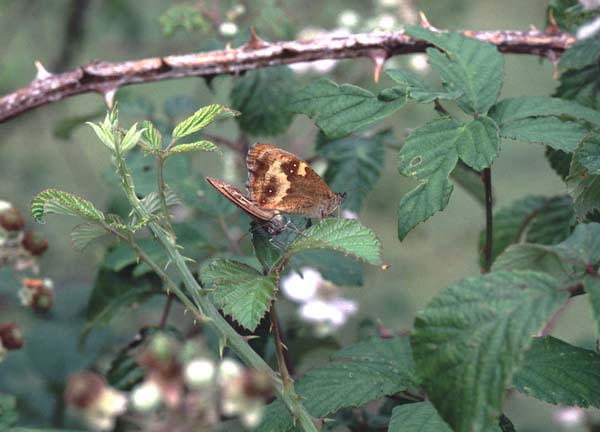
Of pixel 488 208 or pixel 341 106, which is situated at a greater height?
pixel 341 106

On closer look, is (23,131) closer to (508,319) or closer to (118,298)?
(118,298)

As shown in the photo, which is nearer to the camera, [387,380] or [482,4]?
[387,380]

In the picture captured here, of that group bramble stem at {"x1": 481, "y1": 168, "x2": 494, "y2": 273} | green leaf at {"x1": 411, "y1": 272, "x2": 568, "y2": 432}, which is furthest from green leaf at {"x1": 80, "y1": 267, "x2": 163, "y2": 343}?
green leaf at {"x1": 411, "y1": 272, "x2": 568, "y2": 432}

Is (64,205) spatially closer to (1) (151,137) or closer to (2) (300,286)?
(1) (151,137)

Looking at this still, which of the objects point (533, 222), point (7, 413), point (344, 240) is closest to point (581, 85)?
point (533, 222)

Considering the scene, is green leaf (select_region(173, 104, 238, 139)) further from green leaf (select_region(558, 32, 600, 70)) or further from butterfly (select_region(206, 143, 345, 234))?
green leaf (select_region(558, 32, 600, 70))

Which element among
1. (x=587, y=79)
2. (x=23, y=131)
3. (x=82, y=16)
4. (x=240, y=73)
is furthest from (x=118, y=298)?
(x=23, y=131)

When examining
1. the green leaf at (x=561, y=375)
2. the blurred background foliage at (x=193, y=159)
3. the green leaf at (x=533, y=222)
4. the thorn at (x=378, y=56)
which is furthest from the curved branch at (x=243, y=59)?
the green leaf at (x=561, y=375)
